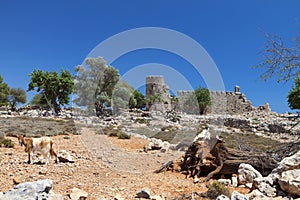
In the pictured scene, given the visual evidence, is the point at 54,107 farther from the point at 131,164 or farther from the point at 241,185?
the point at 241,185

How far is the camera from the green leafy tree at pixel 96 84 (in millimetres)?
36000

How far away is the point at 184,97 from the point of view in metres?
46.8

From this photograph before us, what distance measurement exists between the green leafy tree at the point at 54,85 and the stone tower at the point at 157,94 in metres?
14.4

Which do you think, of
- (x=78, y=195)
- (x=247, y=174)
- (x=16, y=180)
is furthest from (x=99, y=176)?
(x=247, y=174)

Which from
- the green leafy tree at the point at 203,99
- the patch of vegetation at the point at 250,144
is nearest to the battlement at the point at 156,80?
the green leafy tree at the point at 203,99

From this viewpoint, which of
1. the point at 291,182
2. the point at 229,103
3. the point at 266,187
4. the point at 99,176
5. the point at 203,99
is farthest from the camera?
the point at 229,103

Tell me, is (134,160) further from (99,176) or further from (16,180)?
(16,180)

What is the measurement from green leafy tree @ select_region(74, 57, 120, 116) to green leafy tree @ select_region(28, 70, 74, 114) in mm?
1998

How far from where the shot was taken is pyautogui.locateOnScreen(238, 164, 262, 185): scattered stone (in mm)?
5770

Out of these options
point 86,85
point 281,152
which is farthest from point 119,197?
point 86,85

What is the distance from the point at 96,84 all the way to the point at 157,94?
1269 centimetres

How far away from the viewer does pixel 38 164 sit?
682cm

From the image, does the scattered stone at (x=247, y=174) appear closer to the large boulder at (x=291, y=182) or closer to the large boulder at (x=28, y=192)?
the large boulder at (x=291, y=182)

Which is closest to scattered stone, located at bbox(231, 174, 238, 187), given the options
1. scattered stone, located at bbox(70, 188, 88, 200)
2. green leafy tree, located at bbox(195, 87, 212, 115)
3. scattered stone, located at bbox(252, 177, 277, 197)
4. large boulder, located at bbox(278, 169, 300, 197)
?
scattered stone, located at bbox(252, 177, 277, 197)
